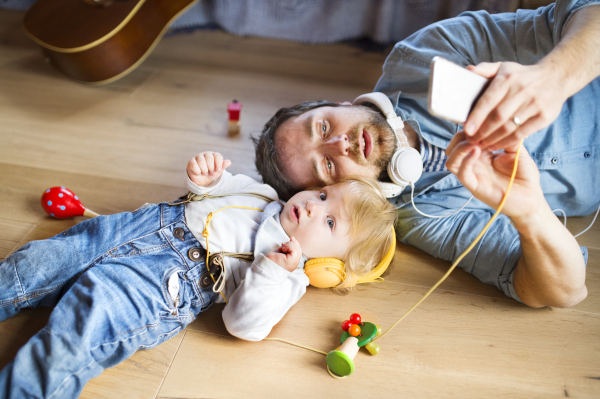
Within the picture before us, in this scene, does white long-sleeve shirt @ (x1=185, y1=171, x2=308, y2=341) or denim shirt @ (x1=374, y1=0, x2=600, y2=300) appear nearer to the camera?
white long-sleeve shirt @ (x1=185, y1=171, x2=308, y2=341)

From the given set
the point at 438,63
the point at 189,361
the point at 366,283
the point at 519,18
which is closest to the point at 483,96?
the point at 438,63

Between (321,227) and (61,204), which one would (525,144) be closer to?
(321,227)

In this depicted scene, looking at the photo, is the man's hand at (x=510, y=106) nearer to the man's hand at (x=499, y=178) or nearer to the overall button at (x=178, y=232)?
the man's hand at (x=499, y=178)

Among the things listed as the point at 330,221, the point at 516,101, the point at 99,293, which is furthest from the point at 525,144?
the point at 99,293

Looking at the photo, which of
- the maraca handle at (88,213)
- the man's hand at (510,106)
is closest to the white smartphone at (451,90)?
the man's hand at (510,106)

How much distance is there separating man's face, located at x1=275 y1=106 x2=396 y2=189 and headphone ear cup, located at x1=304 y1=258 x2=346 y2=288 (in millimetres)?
246

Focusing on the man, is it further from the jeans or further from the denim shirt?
the jeans

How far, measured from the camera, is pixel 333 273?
3.52 feet

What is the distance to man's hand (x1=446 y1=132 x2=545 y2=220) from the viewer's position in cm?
87

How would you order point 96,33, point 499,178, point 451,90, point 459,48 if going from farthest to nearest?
point 96,33, point 459,48, point 499,178, point 451,90

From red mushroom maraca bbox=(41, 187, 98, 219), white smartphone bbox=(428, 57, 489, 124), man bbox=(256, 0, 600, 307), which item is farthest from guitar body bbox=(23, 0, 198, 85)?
white smartphone bbox=(428, 57, 489, 124)

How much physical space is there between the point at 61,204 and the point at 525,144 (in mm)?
1370

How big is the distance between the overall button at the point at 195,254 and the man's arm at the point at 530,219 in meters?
0.63

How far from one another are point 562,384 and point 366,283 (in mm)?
512
